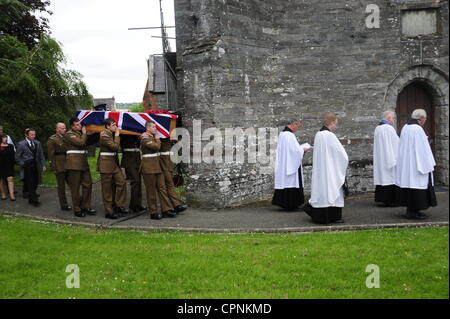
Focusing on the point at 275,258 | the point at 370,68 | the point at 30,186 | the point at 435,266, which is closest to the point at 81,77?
the point at 30,186

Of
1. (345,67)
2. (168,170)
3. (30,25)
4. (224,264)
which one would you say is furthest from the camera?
(30,25)

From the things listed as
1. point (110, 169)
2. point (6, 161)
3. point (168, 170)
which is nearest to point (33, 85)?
point (6, 161)

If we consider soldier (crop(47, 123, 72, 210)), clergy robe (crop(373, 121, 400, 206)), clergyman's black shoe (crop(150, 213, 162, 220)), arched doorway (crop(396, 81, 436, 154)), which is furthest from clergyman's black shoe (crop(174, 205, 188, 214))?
arched doorway (crop(396, 81, 436, 154))

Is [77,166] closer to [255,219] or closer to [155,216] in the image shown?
[155,216]

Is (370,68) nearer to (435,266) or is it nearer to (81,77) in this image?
(435,266)

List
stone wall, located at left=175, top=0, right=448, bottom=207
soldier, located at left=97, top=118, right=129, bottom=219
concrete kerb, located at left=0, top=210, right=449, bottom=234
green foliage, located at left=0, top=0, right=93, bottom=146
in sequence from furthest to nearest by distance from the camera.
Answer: green foliage, located at left=0, top=0, right=93, bottom=146, stone wall, located at left=175, top=0, right=448, bottom=207, soldier, located at left=97, top=118, right=129, bottom=219, concrete kerb, located at left=0, top=210, right=449, bottom=234

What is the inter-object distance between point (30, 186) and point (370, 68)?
9.83 meters

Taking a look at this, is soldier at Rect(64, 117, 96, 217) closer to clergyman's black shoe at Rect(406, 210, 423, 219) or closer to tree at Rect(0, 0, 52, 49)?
clergyman's black shoe at Rect(406, 210, 423, 219)

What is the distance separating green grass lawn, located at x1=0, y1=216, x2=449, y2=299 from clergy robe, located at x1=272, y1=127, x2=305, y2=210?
8.16ft

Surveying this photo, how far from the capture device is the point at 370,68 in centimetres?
1180

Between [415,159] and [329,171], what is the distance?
1.65 meters

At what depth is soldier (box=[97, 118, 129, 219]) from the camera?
923cm

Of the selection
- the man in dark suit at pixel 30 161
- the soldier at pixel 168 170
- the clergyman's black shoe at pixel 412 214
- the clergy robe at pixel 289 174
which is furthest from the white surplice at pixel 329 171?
the man in dark suit at pixel 30 161

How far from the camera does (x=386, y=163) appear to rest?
394 inches
